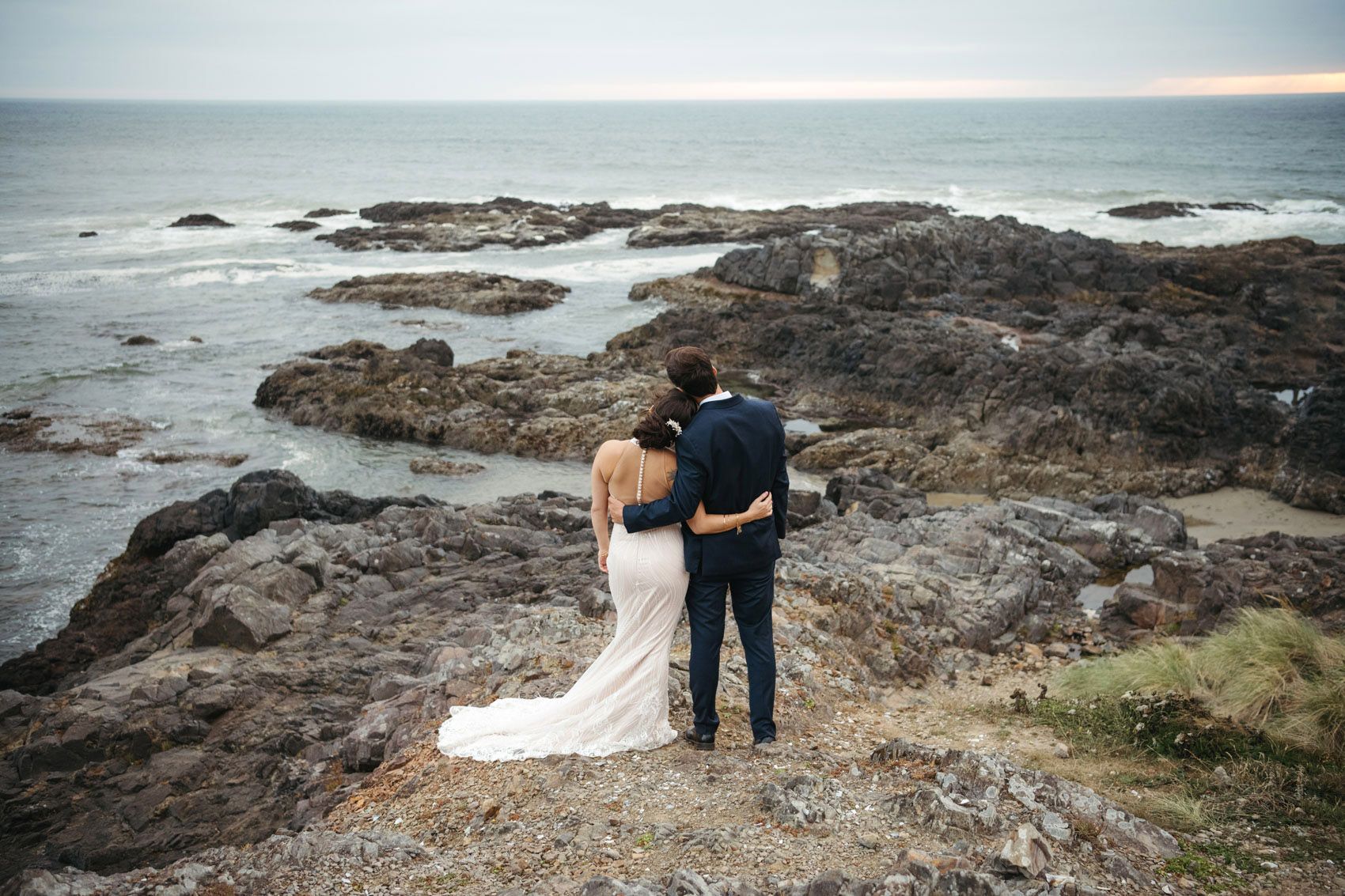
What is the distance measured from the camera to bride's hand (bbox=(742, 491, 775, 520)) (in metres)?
4.77

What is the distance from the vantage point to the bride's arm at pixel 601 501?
4941 mm

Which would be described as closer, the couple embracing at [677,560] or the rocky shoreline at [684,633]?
the rocky shoreline at [684,633]

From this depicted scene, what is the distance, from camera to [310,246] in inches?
1735

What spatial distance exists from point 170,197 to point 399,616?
60705 millimetres

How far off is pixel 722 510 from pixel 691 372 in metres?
0.73

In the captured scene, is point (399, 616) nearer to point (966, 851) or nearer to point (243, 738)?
point (243, 738)

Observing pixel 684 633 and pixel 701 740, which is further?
pixel 684 633

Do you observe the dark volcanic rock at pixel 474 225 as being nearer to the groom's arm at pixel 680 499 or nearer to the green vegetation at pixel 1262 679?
the green vegetation at pixel 1262 679

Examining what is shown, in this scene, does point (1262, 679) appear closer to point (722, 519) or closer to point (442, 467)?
point (722, 519)

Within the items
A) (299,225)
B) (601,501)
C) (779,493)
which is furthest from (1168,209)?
(601,501)

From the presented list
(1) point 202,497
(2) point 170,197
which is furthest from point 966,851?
(2) point 170,197

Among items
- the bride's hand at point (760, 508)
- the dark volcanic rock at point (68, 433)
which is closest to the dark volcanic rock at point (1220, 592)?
the bride's hand at point (760, 508)

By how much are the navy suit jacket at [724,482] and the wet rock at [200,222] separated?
174ft

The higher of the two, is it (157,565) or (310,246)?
(310,246)
